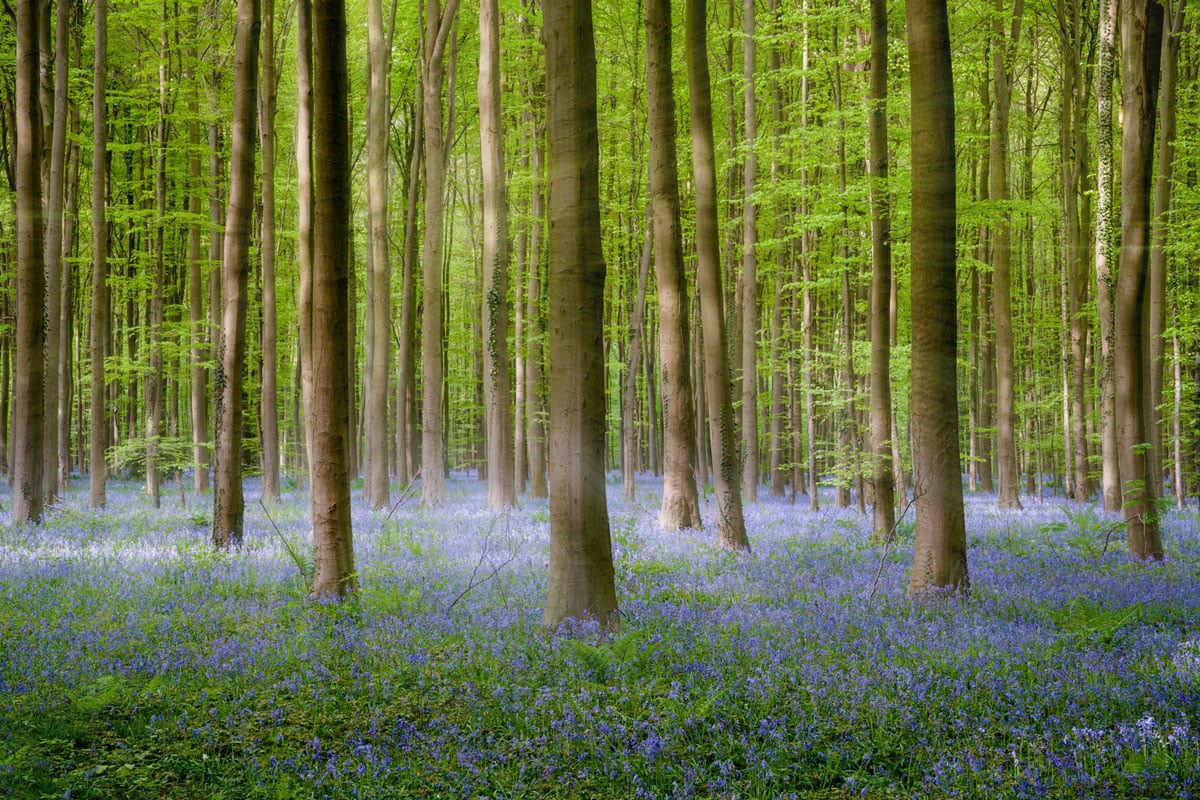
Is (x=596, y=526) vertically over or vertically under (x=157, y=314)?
under

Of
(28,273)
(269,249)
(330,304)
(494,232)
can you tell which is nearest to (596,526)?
(330,304)

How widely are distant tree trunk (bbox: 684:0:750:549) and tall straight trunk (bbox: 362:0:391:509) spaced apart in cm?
887

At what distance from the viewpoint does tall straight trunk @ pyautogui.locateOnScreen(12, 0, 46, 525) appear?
42.2 feet

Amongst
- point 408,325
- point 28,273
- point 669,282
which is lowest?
point 669,282

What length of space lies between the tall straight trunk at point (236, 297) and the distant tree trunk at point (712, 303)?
19.9ft

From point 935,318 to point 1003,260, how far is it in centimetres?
1180

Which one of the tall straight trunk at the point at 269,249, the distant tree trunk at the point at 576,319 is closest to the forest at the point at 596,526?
the distant tree trunk at the point at 576,319

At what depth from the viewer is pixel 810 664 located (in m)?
5.75

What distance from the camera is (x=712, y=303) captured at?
11922 mm

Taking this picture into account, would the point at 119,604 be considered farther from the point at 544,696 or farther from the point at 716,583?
the point at 716,583

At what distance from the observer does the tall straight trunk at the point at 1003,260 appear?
1786cm

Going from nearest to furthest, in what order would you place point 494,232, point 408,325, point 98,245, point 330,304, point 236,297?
1. point 330,304
2. point 236,297
3. point 98,245
4. point 494,232
5. point 408,325

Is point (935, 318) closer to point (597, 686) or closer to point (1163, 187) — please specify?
point (597, 686)

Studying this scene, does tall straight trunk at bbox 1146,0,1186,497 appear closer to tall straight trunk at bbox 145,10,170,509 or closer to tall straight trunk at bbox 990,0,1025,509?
tall straight trunk at bbox 990,0,1025,509
